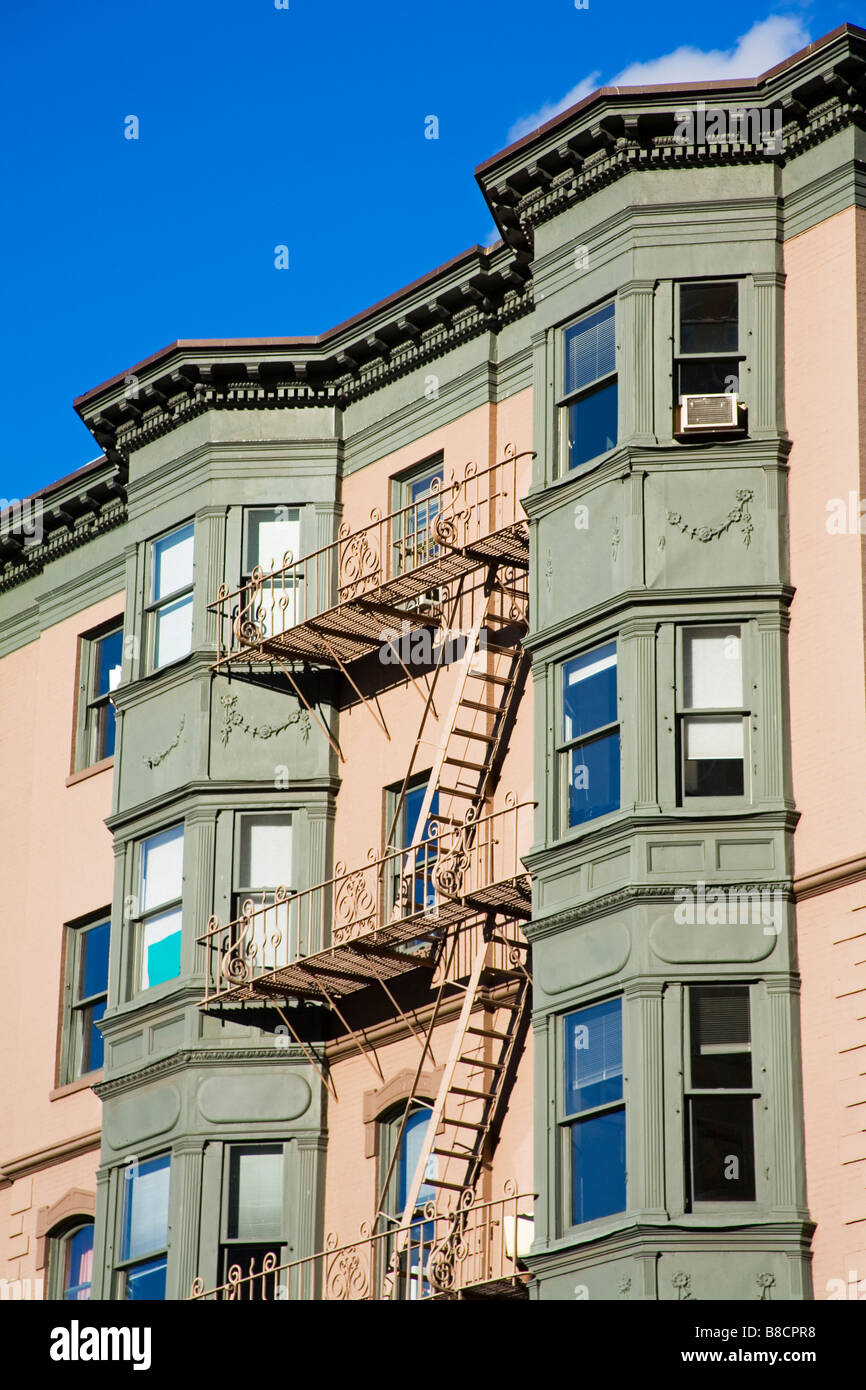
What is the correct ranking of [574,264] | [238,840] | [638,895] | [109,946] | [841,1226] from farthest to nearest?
1. [109,946]
2. [238,840]
3. [574,264]
4. [638,895]
5. [841,1226]

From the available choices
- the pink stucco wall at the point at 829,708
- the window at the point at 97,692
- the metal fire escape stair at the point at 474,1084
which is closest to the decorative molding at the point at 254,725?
the window at the point at 97,692

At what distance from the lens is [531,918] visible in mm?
25766

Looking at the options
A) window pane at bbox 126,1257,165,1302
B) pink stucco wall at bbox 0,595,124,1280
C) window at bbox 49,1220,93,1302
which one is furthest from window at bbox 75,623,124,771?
window pane at bbox 126,1257,165,1302

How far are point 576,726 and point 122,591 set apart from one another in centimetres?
919

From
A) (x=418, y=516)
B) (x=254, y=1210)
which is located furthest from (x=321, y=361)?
(x=254, y=1210)

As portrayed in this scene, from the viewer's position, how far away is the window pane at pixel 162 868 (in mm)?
30109

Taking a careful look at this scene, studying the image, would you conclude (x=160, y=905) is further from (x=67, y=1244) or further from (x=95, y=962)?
(x=67, y=1244)

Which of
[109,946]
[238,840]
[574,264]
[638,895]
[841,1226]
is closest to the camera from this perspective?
[841,1226]

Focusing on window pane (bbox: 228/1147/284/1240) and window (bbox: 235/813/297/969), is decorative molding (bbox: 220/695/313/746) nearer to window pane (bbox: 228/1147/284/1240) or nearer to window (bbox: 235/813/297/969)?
window (bbox: 235/813/297/969)

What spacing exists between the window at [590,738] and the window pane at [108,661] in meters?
8.81

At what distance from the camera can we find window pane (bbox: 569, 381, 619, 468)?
87.7 ft

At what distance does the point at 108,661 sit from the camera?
3353cm
